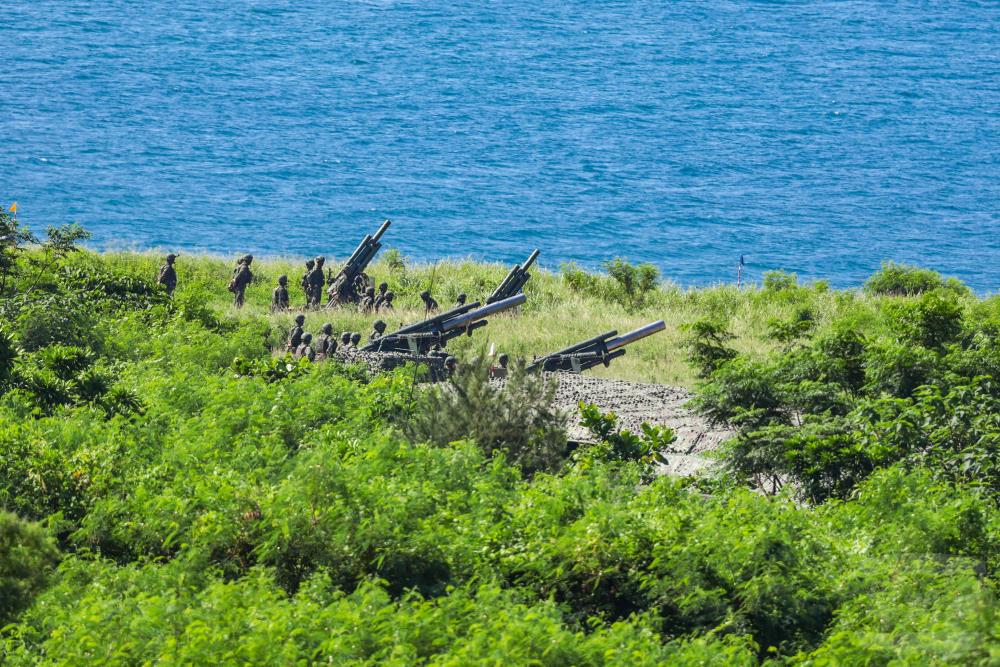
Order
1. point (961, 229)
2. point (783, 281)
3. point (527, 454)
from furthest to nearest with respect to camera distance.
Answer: point (961, 229), point (783, 281), point (527, 454)

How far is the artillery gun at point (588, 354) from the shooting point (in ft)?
58.5

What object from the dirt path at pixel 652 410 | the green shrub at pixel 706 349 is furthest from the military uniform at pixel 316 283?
the green shrub at pixel 706 349

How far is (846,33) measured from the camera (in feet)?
291

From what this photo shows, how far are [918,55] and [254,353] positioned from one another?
76115 mm

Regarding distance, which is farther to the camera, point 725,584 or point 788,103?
point 788,103

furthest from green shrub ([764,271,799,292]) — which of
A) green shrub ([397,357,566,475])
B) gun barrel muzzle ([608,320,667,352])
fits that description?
green shrub ([397,357,566,475])

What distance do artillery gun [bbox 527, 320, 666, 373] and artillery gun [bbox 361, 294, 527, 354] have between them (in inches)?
49.4

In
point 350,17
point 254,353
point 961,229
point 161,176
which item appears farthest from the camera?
point 350,17

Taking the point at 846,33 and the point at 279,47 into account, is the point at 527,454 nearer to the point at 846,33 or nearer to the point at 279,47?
the point at 279,47

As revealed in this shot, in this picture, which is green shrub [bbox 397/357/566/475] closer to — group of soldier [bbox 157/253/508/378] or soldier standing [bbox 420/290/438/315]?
group of soldier [bbox 157/253/508/378]

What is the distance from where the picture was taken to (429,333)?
59.5 ft

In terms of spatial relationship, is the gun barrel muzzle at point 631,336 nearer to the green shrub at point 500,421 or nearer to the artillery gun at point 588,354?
the artillery gun at point 588,354

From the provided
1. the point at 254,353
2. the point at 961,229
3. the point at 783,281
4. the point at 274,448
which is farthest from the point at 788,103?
the point at 274,448

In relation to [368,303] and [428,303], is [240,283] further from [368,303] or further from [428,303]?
[428,303]
